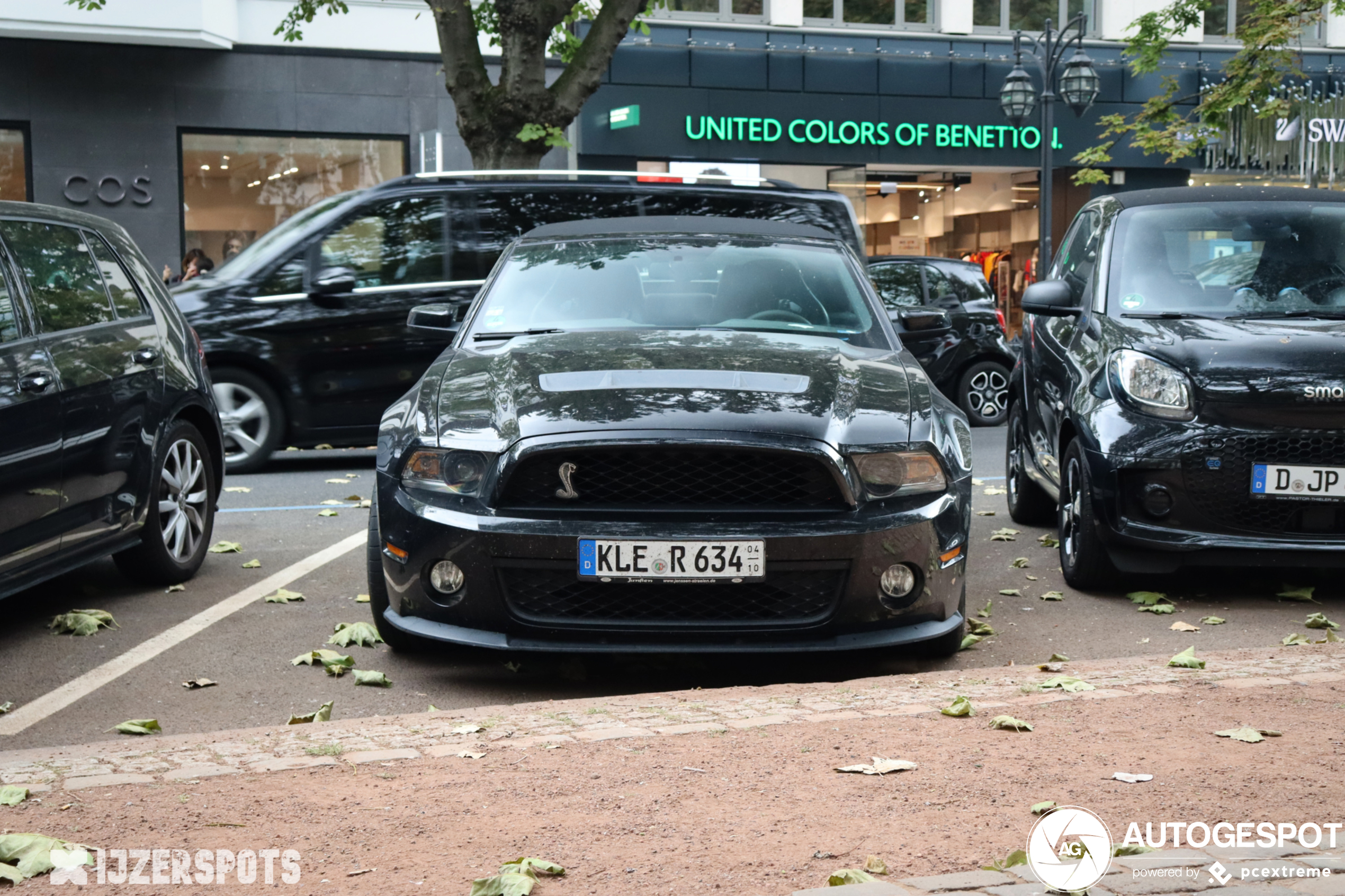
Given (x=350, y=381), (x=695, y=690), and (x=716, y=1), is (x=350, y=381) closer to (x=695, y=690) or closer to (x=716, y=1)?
(x=695, y=690)

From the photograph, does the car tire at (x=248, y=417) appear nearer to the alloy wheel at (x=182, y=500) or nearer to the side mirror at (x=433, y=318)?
the alloy wheel at (x=182, y=500)

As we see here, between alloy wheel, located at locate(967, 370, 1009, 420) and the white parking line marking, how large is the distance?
8646 mm

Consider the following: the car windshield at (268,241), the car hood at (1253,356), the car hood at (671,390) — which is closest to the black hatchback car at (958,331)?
the car windshield at (268,241)

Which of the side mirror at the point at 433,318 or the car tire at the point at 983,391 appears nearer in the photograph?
the side mirror at the point at 433,318

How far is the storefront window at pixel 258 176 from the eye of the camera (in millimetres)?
22844

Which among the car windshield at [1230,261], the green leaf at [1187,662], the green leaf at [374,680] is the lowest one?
the green leaf at [374,680]

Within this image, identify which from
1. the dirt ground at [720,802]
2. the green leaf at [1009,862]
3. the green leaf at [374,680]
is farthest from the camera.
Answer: the green leaf at [374,680]

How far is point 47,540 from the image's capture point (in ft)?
19.4

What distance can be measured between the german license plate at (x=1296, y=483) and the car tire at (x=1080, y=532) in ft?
2.26

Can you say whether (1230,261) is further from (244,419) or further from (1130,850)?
(244,419)

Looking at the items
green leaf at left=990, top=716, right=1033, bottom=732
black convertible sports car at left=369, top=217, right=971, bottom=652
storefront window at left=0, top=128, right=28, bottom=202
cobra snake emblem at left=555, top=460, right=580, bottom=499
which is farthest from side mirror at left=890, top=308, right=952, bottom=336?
storefront window at left=0, top=128, right=28, bottom=202

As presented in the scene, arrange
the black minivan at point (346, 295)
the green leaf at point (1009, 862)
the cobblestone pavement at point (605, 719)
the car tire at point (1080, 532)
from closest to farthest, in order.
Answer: the green leaf at point (1009, 862), the cobblestone pavement at point (605, 719), the car tire at point (1080, 532), the black minivan at point (346, 295)

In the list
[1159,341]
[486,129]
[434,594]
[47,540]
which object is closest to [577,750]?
[434,594]

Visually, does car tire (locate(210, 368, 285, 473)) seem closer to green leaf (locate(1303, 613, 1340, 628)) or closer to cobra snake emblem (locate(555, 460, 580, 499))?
cobra snake emblem (locate(555, 460, 580, 499))
